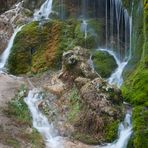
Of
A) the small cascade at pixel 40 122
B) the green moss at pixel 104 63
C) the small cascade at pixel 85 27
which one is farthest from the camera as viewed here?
the small cascade at pixel 85 27

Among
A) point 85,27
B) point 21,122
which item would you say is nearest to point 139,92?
point 21,122

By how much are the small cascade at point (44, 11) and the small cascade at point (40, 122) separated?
26.9ft

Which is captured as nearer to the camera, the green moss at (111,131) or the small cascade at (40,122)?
the green moss at (111,131)

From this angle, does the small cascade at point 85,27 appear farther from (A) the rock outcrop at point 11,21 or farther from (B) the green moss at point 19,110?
(B) the green moss at point 19,110

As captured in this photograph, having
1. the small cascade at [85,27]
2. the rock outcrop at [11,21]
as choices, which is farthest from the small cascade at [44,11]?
the small cascade at [85,27]

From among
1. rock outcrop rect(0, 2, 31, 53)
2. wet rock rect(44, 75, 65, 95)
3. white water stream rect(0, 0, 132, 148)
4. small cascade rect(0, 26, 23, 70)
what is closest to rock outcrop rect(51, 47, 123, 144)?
white water stream rect(0, 0, 132, 148)

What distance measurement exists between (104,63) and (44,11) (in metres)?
7.63

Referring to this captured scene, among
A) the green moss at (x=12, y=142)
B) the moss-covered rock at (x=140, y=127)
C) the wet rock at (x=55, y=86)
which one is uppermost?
the wet rock at (x=55, y=86)

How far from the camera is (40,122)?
16281 mm

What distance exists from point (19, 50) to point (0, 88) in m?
5.17

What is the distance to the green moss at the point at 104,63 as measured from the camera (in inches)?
800

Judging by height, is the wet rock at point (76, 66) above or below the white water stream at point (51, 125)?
above

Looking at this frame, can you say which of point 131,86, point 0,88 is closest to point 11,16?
point 0,88

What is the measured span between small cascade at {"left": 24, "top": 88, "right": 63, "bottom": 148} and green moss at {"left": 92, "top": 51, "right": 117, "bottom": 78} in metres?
3.56
